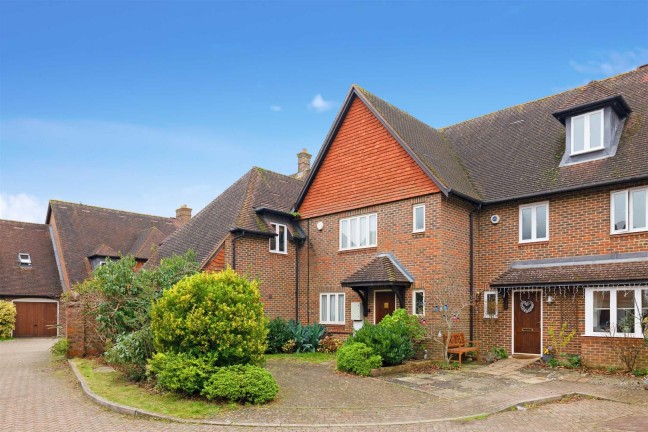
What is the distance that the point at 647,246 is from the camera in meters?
14.3

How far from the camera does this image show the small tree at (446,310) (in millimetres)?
16078

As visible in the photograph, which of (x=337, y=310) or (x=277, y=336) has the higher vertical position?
(x=337, y=310)

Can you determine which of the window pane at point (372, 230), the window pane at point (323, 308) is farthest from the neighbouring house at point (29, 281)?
the window pane at point (372, 230)

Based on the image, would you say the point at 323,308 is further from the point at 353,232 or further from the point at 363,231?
the point at 363,231

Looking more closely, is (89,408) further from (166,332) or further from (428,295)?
(428,295)

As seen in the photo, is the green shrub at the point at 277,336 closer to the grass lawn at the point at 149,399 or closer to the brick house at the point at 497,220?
the brick house at the point at 497,220

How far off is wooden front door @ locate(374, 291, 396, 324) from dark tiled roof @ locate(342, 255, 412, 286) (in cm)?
107

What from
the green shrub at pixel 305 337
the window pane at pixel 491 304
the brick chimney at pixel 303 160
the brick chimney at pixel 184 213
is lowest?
the green shrub at pixel 305 337

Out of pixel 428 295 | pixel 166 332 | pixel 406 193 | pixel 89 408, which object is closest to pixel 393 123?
pixel 406 193

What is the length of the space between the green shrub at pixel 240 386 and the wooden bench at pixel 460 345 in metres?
7.46

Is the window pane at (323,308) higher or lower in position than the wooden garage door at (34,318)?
higher

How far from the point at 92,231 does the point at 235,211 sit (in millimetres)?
19069

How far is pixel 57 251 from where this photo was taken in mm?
33938

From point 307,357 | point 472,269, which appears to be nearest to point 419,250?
point 472,269
